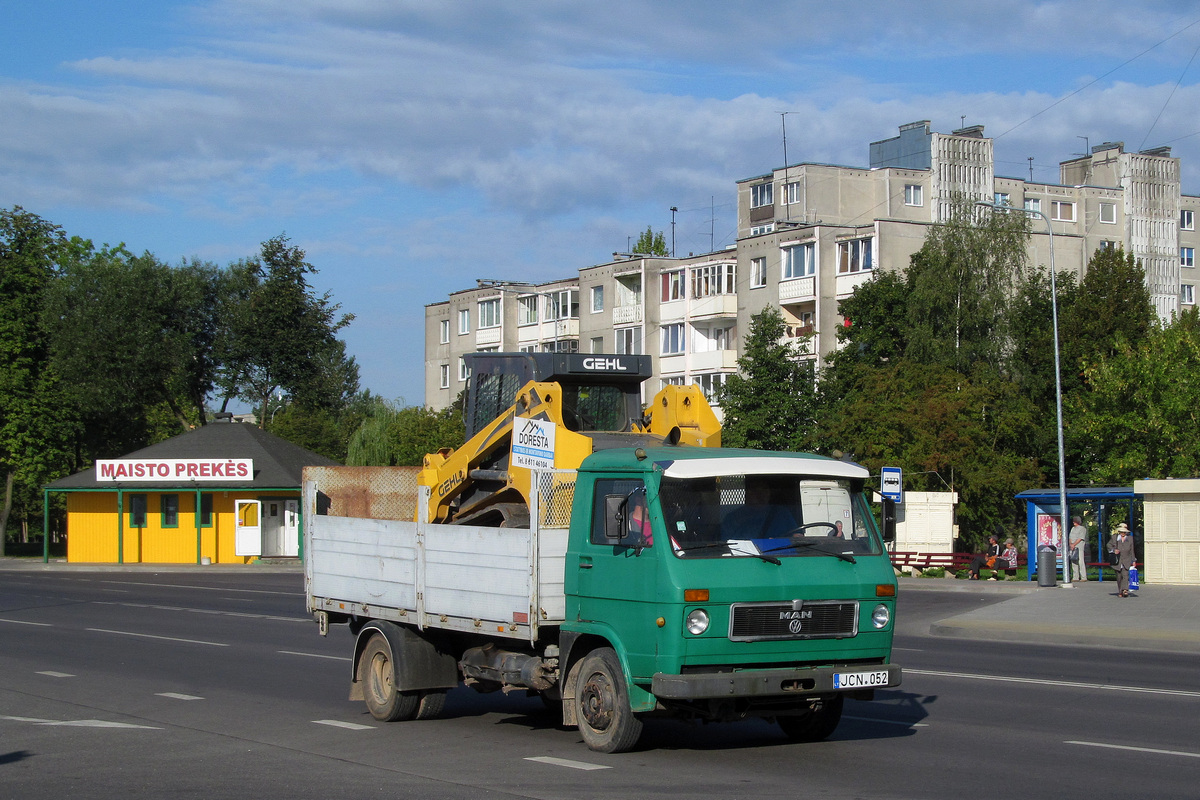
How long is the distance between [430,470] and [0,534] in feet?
176

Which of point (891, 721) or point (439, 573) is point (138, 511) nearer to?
point (439, 573)

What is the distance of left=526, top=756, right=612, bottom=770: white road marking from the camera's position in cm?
911

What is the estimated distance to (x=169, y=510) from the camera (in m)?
51.1

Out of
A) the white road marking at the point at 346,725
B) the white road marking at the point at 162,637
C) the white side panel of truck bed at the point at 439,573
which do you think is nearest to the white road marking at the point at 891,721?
the white side panel of truck bed at the point at 439,573

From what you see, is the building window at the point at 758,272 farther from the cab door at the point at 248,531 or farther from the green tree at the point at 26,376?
the green tree at the point at 26,376

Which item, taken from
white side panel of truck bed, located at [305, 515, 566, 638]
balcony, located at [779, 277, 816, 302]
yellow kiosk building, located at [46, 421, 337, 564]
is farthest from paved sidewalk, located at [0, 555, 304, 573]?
white side panel of truck bed, located at [305, 515, 566, 638]

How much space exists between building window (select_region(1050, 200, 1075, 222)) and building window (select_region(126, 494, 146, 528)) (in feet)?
192

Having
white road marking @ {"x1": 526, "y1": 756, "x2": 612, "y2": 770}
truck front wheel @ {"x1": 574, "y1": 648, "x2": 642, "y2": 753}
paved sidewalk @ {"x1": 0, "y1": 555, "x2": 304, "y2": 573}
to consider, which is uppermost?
truck front wheel @ {"x1": 574, "y1": 648, "x2": 642, "y2": 753}

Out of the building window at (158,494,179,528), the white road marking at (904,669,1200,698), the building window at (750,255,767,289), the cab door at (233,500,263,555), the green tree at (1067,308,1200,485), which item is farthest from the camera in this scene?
the building window at (750,255,767,289)

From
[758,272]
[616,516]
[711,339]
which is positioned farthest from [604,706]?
[711,339]

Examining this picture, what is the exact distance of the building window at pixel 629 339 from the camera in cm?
7350

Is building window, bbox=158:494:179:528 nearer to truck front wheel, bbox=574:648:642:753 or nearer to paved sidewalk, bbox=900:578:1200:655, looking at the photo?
paved sidewalk, bbox=900:578:1200:655

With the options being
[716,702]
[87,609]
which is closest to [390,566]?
[716,702]

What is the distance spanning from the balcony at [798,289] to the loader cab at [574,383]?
50013 millimetres
